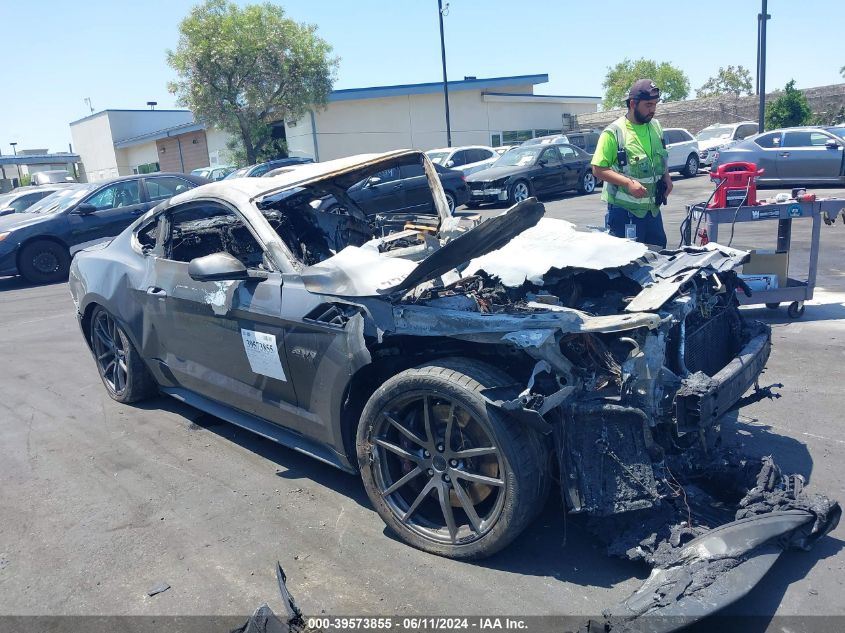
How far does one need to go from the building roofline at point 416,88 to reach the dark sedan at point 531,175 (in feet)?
46.7

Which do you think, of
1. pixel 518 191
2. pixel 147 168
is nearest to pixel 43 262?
pixel 518 191

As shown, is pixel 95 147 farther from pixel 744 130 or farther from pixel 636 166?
pixel 636 166

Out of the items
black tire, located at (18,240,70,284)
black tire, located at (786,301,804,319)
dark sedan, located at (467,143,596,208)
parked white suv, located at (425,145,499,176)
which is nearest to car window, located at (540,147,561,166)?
dark sedan, located at (467,143,596,208)

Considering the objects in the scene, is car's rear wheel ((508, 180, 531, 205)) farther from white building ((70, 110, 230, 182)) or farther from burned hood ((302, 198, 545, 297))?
white building ((70, 110, 230, 182))

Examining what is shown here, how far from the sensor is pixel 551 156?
19000mm

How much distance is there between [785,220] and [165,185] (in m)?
10.3

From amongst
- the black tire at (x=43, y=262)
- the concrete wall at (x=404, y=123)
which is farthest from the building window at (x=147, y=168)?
the black tire at (x=43, y=262)

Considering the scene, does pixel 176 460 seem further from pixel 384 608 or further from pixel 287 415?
pixel 384 608

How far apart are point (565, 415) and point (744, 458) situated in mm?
1081

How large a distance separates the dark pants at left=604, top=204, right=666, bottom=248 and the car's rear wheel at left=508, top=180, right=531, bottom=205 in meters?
12.2

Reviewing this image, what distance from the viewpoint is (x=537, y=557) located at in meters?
2.95

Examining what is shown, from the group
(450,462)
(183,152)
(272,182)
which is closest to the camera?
(450,462)

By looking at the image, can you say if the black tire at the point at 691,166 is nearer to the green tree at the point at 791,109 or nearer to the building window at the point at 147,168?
the green tree at the point at 791,109

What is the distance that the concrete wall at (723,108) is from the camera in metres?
31.2
